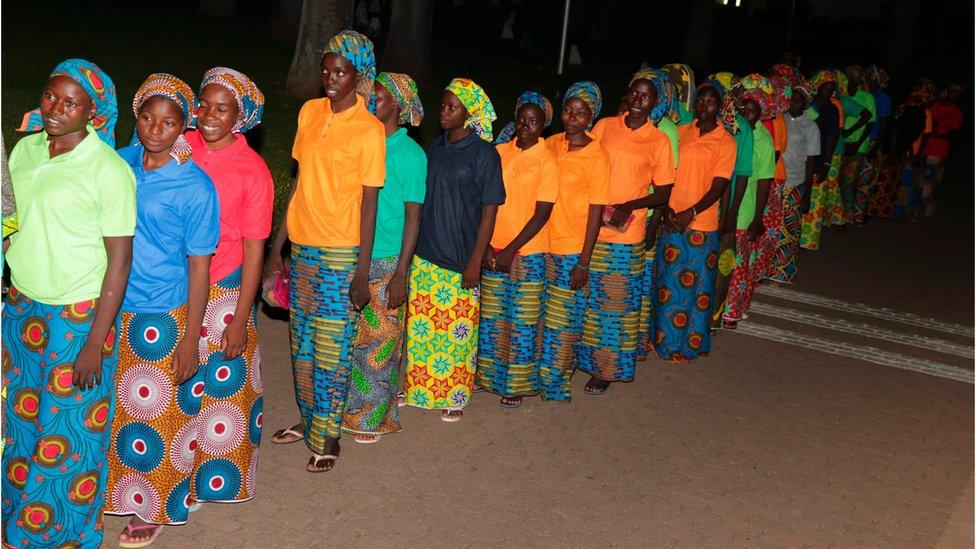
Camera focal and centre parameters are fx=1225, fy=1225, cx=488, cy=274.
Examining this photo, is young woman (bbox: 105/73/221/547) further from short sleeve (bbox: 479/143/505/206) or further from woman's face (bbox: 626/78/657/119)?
woman's face (bbox: 626/78/657/119)

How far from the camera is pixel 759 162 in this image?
953 centimetres

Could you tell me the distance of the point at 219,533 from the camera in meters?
5.57

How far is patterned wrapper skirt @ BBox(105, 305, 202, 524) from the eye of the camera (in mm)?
5180

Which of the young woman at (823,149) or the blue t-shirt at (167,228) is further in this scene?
the young woman at (823,149)

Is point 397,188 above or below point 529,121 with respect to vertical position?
below

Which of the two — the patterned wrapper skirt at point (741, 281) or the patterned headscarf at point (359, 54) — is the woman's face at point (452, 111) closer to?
the patterned headscarf at point (359, 54)

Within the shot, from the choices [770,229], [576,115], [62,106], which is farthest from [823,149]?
[62,106]

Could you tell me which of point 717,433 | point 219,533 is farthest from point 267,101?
point 219,533

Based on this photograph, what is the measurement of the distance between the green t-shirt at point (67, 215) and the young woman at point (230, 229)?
2.25 ft

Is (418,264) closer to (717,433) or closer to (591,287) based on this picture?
(591,287)

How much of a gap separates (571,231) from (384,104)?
1.72 metres

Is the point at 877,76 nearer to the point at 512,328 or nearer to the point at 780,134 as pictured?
the point at 780,134

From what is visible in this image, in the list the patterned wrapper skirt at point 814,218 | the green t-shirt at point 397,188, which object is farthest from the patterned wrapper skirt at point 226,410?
the patterned wrapper skirt at point 814,218

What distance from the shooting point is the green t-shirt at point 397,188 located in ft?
21.1
